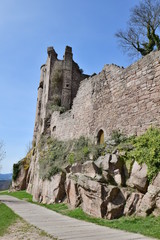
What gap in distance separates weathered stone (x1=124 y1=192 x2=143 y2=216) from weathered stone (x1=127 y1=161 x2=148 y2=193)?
229mm

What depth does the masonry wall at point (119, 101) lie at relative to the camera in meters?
8.89

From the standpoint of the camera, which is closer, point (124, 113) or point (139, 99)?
point (139, 99)

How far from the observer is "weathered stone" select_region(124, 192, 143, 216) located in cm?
679

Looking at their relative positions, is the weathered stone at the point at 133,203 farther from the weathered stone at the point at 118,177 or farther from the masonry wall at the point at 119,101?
the masonry wall at the point at 119,101

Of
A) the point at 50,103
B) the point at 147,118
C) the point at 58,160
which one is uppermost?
the point at 50,103

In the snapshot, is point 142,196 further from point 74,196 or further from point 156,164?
point 74,196

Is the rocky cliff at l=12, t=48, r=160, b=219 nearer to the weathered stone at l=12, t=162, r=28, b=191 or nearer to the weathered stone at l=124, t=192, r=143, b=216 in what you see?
the weathered stone at l=124, t=192, r=143, b=216

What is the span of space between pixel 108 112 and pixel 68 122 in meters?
5.32

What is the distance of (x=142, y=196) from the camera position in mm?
6793

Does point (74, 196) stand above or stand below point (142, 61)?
below

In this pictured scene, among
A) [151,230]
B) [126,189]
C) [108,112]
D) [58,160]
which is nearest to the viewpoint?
[151,230]

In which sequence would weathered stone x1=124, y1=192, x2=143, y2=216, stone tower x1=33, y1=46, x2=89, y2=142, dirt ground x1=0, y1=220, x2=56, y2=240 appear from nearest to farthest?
dirt ground x1=0, y1=220, x2=56, y2=240, weathered stone x1=124, y1=192, x2=143, y2=216, stone tower x1=33, y1=46, x2=89, y2=142

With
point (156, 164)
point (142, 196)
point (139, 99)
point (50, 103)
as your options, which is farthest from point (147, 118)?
point (50, 103)

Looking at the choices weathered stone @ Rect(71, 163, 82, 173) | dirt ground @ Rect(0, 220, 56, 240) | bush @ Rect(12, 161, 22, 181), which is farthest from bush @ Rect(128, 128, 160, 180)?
bush @ Rect(12, 161, 22, 181)
